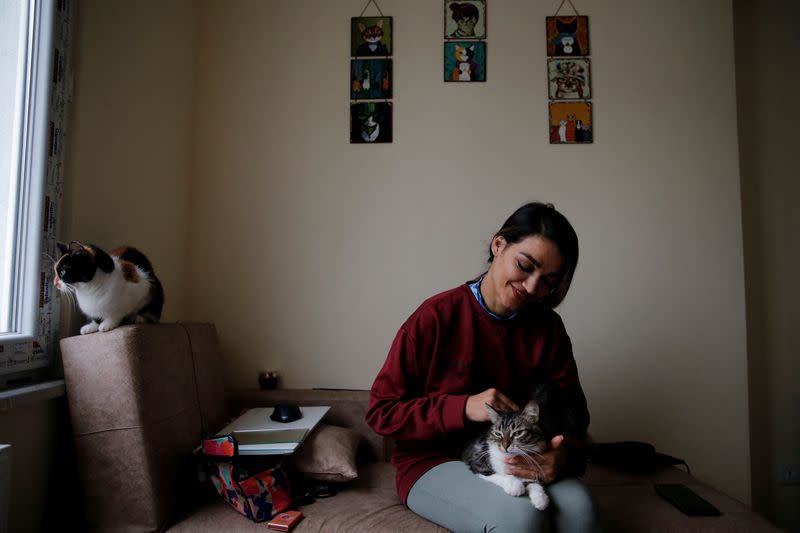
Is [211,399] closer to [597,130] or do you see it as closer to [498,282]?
[498,282]

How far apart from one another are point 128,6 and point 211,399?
1470mm

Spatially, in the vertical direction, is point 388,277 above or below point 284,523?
above

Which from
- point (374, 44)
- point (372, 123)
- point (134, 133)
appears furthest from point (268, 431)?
point (374, 44)

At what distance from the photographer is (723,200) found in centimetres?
193

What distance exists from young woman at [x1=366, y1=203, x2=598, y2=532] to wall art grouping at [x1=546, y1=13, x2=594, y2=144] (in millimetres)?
947

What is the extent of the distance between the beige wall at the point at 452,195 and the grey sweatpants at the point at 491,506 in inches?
34.6

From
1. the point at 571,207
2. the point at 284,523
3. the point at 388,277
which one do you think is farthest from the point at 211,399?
the point at 571,207

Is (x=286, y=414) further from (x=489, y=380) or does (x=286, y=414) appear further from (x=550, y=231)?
(x=550, y=231)

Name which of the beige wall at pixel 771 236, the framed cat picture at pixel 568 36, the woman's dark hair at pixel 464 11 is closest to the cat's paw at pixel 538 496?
the beige wall at pixel 771 236

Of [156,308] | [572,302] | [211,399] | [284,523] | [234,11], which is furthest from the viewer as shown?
[234,11]

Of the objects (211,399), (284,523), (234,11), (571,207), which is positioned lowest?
(284,523)

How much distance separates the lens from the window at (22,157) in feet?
3.78

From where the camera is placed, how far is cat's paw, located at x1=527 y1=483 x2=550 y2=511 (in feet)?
3.25

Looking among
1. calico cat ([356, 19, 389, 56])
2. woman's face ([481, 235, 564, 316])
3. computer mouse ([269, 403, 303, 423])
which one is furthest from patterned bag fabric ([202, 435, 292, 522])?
calico cat ([356, 19, 389, 56])
